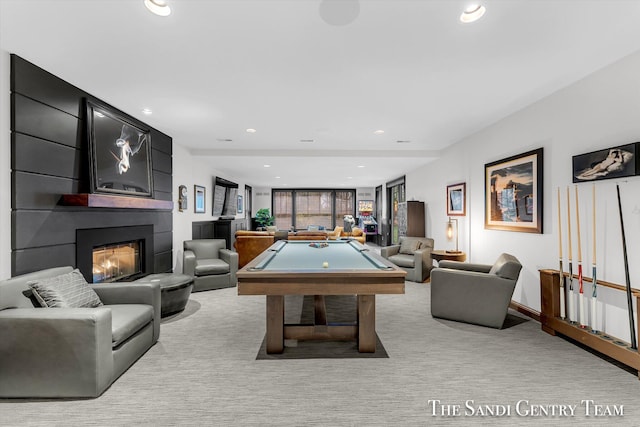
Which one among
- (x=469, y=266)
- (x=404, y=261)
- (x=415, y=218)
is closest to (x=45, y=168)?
(x=469, y=266)

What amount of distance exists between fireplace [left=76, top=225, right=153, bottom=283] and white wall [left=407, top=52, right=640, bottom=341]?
473 centimetres

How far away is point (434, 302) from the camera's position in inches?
140

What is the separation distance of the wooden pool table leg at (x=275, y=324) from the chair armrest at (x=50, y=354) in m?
1.23

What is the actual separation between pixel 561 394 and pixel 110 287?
3769mm

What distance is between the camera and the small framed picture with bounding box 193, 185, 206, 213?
615 centimetres

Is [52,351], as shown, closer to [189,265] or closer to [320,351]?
[320,351]

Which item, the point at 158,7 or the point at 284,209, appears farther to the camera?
the point at 284,209

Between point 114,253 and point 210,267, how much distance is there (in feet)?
4.63

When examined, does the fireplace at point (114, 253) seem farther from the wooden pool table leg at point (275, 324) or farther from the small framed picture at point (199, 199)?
the wooden pool table leg at point (275, 324)

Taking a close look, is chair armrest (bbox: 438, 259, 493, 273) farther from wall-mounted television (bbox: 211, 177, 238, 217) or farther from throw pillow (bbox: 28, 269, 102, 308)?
wall-mounted television (bbox: 211, 177, 238, 217)

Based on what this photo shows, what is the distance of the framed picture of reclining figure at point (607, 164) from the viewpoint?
2.41 metres

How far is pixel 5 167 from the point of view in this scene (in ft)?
7.76

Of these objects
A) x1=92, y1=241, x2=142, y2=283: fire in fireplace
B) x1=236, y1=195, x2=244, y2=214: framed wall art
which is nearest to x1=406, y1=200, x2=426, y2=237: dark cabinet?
x1=92, y1=241, x2=142, y2=283: fire in fireplace

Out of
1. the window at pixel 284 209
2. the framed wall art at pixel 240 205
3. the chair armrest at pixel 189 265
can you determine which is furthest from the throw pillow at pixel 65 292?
the window at pixel 284 209
